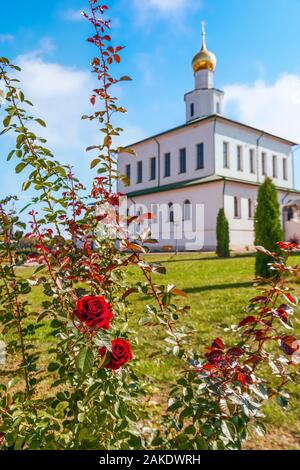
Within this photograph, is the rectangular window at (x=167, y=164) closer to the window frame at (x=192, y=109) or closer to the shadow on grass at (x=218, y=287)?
the window frame at (x=192, y=109)

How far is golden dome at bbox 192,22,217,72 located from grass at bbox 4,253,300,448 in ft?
77.6

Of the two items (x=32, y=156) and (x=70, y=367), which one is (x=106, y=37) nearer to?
(x=32, y=156)

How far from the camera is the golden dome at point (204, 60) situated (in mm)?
31078

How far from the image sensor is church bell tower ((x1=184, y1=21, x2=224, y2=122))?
31.2 meters

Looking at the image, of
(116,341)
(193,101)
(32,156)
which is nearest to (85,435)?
(116,341)

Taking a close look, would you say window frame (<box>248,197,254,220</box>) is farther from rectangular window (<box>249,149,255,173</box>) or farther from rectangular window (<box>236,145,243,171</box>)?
rectangular window (<box>249,149,255,173</box>)

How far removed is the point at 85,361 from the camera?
1.27 metres

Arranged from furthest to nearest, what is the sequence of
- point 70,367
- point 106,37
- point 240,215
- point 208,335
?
point 240,215 → point 208,335 → point 106,37 → point 70,367

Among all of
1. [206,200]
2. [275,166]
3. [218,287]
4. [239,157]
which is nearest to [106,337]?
[218,287]

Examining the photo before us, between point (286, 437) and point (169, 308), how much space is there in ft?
6.44

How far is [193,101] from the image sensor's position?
3206 cm

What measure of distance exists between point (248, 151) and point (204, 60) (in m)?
8.74

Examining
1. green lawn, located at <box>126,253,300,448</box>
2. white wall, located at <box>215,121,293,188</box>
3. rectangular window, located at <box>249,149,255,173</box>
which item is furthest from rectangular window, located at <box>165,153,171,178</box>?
green lawn, located at <box>126,253,300,448</box>

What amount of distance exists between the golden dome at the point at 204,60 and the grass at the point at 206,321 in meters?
23.7
